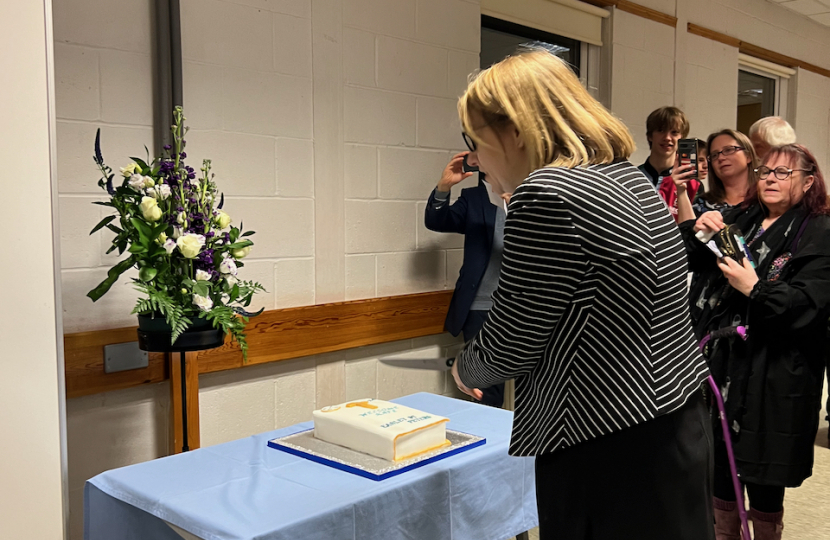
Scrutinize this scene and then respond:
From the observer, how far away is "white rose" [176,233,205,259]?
1.90m

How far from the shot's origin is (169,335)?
196 centimetres

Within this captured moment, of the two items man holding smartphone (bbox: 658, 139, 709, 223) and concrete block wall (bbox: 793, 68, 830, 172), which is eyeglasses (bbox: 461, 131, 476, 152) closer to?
man holding smartphone (bbox: 658, 139, 709, 223)

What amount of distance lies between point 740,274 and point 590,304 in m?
1.29

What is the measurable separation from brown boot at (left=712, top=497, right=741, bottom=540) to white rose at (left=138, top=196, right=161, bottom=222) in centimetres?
188

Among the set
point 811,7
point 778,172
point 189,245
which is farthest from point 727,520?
point 811,7

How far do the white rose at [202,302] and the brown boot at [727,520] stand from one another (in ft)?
5.44

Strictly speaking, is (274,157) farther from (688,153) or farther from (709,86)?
(709,86)

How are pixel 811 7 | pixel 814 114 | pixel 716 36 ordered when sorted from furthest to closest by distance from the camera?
pixel 814 114 → pixel 811 7 → pixel 716 36

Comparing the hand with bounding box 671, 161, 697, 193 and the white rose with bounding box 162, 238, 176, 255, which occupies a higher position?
the hand with bounding box 671, 161, 697, 193

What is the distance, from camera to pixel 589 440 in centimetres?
112

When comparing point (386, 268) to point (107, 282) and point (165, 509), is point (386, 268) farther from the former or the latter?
point (165, 509)

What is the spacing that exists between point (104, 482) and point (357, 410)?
53 cm

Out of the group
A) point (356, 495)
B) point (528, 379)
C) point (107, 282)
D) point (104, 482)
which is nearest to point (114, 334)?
point (107, 282)

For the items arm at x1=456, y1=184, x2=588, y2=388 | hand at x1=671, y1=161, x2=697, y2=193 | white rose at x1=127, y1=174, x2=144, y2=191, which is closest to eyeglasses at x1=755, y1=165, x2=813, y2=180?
hand at x1=671, y1=161, x2=697, y2=193
